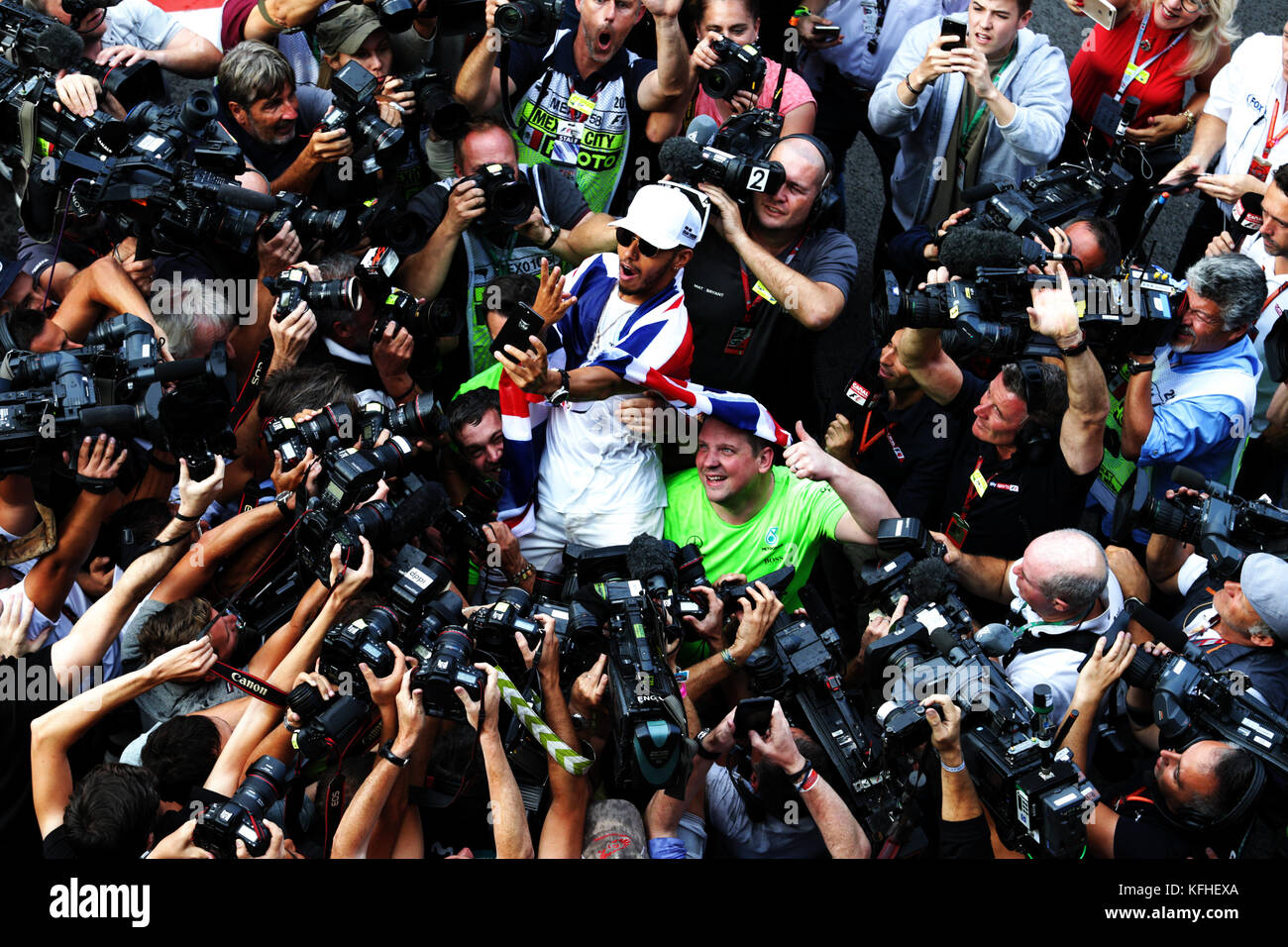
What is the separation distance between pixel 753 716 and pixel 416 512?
1296mm

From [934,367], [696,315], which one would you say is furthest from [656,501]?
[934,367]

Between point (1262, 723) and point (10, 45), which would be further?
point (10, 45)

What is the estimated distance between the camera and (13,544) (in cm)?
450

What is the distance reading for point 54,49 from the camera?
5.15m

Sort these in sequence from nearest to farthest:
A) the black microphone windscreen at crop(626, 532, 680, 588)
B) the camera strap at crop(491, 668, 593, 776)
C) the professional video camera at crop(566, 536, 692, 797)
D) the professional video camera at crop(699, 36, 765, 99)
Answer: the professional video camera at crop(566, 536, 692, 797) → the camera strap at crop(491, 668, 593, 776) → the black microphone windscreen at crop(626, 532, 680, 588) → the professional video camera at crop(699, 36, 765, 99)

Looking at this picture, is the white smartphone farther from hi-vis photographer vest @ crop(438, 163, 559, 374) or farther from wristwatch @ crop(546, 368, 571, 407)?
wristwatch @ crop(546, 368, 571, 407)

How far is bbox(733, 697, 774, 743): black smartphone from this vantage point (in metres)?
3.90

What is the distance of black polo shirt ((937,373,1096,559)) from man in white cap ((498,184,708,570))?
3.96ft

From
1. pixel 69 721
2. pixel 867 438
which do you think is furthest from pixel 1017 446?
pixel 69 721

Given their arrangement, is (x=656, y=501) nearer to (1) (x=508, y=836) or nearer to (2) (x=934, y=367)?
(2) (x=934, y=367)

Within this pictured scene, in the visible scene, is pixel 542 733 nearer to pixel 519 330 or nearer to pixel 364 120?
pixel 519 330

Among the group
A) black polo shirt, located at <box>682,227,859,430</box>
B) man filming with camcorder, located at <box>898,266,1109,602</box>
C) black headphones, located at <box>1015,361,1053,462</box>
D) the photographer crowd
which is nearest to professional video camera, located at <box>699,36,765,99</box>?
the photographer crowd

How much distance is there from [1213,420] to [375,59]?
372cm

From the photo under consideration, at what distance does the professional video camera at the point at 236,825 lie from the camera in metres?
3.48
